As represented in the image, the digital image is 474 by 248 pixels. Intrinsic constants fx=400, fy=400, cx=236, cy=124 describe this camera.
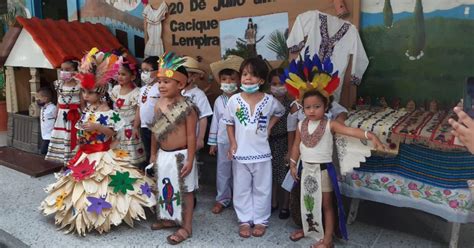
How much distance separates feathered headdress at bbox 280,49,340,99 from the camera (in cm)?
323

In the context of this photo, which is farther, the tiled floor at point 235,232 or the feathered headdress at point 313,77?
the tiled floor at point 235,232

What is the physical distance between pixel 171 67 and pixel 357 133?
1650 millimetres

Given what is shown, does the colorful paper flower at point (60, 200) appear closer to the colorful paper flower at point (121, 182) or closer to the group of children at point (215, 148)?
the group of children at point (215, 148)

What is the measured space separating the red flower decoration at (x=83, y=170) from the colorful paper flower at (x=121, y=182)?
0.68 ft

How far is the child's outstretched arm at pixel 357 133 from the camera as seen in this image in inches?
117

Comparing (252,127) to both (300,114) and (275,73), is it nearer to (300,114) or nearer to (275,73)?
(300,114)

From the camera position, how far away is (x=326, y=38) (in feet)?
12.9

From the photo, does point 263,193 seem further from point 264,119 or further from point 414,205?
point 414,205

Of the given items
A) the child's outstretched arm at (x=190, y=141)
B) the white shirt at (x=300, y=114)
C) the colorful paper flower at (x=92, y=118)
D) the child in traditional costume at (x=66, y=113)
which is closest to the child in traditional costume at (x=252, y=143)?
the white shirt at (x=300, y=114)

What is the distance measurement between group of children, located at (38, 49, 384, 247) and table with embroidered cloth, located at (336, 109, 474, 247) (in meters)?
0.25

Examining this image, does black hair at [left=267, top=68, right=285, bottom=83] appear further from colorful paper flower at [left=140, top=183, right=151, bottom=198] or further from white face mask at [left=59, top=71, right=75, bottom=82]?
white face mask at [left=59, top=71, right=75, bottom=82]

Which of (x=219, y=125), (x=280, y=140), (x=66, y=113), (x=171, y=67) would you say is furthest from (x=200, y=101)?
(x=66, y=113)

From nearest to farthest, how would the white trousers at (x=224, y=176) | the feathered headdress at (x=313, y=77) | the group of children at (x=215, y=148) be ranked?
the feathered headdress at (x=313, y=77)
the group of children at (x=215, y=148)
the white trousers at (x=224, y=176)

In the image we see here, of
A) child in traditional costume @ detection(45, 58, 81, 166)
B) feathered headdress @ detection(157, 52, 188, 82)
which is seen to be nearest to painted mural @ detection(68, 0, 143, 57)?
child in traditional costume @ detection(45, 58, 81, 166)
